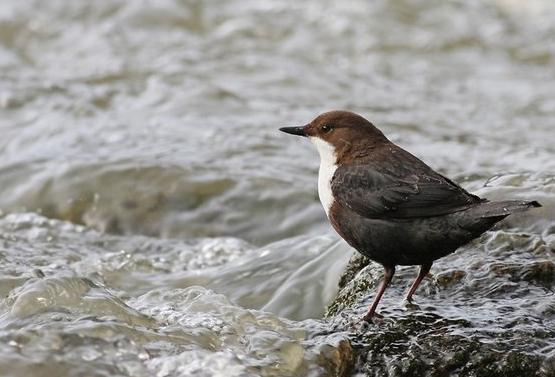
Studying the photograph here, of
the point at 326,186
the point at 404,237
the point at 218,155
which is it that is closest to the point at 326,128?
the point at 326,186

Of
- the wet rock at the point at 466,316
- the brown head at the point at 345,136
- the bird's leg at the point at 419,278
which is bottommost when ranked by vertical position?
the wet rock at the point at 466,316

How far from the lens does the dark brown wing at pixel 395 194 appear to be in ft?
13.1

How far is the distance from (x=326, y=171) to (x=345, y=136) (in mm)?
189

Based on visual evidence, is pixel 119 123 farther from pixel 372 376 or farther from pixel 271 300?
pixel 372 376

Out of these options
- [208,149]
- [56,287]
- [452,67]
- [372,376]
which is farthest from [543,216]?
[452,67]

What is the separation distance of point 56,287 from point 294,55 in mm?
7482

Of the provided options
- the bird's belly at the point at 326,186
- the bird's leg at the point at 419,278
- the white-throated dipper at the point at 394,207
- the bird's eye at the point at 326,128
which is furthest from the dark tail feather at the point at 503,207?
the bird's eye at the point at 326,128

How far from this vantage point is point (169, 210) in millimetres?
7016

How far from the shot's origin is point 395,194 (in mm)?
4090

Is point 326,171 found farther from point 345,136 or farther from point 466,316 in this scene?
point 466,316

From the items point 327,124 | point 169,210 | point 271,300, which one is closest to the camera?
point 327,124

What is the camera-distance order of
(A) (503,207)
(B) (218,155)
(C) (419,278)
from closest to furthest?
1. (A) (503,207)
2. (C) (419,278)
3. (B) (218,155)

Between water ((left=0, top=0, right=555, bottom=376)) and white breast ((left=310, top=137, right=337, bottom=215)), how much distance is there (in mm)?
549

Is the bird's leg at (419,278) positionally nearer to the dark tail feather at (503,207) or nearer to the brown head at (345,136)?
the dark tail feather at (503,207)
